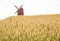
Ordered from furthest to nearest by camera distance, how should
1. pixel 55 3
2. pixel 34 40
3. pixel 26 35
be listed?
pixel 55 3 < pixel 26 35 < pixel 34 40

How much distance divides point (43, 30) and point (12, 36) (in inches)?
12.5

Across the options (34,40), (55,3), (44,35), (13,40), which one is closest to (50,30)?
(44,35)

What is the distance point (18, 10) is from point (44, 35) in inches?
99.2

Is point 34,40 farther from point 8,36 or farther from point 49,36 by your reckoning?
point 8,36

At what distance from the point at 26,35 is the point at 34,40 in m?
0.15

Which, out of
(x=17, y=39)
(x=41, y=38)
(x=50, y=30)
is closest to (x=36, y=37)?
(x=41, y=38)

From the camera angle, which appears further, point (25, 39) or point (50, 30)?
point (50, 30)

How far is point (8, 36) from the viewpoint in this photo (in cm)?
156

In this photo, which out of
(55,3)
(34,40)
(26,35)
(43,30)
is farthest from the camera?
(55,3)

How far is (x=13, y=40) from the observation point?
1.43 meters

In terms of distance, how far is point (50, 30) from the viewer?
169 centimetres

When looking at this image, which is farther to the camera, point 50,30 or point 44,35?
point 50,30

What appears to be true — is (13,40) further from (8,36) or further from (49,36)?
(49,36)

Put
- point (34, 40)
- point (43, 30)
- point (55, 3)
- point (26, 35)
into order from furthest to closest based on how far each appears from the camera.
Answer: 1. point (55, 3)
2. point (43, 30)
3. point (26, 35)
4. point (34, 40)
